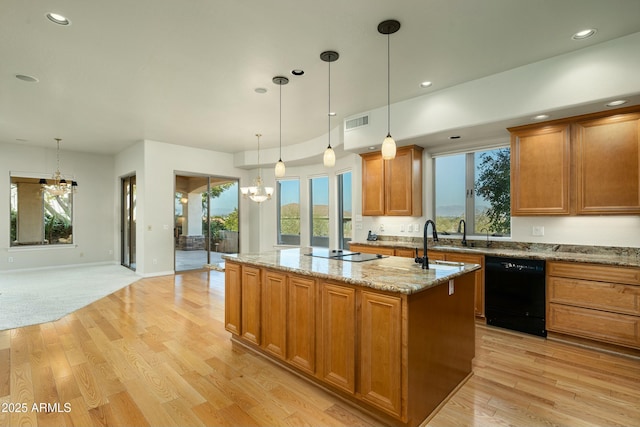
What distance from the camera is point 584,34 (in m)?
2.84

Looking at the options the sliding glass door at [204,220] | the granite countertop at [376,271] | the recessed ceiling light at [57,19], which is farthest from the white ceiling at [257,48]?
the sliding glass door at [204,220]

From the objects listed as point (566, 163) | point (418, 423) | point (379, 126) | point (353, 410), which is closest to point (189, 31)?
point (379, 126)

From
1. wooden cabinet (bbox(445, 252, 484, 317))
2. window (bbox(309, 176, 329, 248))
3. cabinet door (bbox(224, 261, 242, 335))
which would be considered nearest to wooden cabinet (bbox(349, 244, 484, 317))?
wooden cabinet (bbox(445, 252, 484, 317))

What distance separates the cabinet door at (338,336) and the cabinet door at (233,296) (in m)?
1.19

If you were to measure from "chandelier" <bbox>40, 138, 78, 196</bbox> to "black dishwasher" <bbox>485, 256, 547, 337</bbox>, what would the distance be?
27.8 feet

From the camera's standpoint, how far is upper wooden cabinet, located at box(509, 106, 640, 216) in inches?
124

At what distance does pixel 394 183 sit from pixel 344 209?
2144 millimetres

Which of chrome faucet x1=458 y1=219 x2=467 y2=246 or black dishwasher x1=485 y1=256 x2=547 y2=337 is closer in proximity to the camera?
black dishwasher x1=485 y1=256 x2=547 y2=337

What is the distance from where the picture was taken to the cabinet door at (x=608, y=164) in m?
3.11

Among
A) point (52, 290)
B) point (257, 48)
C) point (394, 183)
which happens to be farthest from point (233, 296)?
point (52, 290)

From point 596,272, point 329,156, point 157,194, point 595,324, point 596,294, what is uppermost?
point 329,156

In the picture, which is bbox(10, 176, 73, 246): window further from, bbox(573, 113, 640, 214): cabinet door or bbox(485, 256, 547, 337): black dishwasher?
bbox(573, 113, 640, 214): cabinet door

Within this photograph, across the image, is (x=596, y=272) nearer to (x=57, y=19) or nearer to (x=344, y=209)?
(x=344, y=209)

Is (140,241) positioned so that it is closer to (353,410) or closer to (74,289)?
(74,289)
